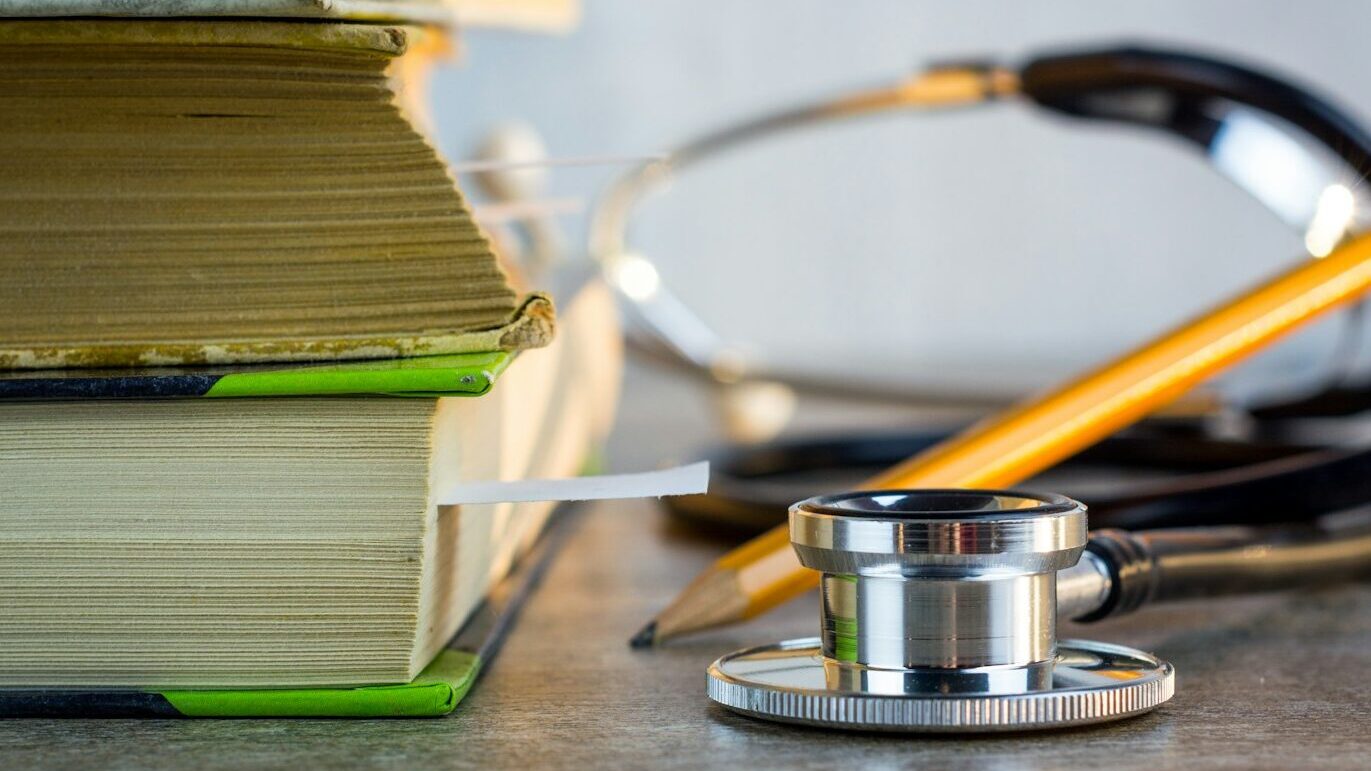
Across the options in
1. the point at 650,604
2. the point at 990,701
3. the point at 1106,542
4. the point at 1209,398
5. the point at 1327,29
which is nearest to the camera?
the point at 990,701

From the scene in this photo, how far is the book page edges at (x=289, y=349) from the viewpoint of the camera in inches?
18.2

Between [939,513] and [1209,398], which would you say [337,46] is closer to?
[939,513]

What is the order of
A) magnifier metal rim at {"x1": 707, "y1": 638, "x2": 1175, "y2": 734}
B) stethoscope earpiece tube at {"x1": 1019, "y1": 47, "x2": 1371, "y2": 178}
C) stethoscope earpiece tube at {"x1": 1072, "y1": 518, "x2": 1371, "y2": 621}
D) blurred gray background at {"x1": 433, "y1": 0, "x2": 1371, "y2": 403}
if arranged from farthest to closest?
blurred gray background at {"x1": 433, "y1": 0, "x2": 1371, "y2": 403}
stethoscope earpiece tube at {"x1": 1019, "y1": 47, "x2": 1371, "y2": 178}
stethoscope earpiece tube at {"x1": 1072, "y1": 518, "x2": 1371, "y2": 621}
magnifier metal rim at {"x1": 707, "y1": 638, "x2": 1175, "y2": 734}

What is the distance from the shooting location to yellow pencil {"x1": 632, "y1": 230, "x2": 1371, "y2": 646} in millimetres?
566

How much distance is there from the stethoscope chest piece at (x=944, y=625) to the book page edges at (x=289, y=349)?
11cm

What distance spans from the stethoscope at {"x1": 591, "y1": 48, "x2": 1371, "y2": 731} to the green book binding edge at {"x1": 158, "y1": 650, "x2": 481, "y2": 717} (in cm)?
9

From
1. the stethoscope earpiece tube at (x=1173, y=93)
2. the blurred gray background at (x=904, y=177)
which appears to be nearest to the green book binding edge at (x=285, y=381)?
the stethoscope earpiece tube at (x=1173, y=93)

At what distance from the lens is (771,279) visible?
15.8ft

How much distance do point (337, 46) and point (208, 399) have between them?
0.12m

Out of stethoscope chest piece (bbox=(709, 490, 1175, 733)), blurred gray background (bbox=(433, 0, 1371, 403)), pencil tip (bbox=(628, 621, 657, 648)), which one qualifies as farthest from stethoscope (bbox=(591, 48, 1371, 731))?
blurred gray background (bbox=(433, 0, 1371, 403))

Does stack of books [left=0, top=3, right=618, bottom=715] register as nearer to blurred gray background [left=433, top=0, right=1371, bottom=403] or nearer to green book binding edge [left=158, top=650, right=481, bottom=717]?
green book binding edge [left=158, top=650, right=481, bottom=717]

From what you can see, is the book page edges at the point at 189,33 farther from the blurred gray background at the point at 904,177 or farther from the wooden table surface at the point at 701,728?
the blurred gray background at the point at 904,177

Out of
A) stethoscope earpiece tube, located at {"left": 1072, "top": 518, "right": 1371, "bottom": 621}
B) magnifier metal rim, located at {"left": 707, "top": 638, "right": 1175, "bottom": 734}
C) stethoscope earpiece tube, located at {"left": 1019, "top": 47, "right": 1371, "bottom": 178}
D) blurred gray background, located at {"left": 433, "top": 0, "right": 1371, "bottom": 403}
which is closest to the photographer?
magnifier metal rim, located at {"left": 707, "top": 638, "right": 1175, "bottom": 734}

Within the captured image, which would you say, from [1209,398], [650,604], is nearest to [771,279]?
[1209,398]
